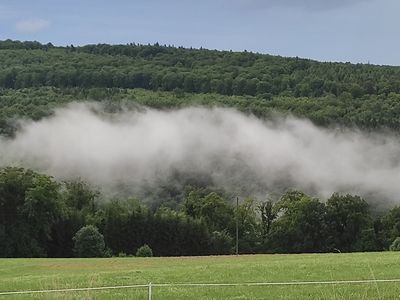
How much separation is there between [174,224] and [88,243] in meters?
18.6

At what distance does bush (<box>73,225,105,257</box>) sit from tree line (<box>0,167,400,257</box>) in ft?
5.28

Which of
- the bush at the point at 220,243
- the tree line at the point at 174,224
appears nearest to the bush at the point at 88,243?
the tree line at the point at 174,224

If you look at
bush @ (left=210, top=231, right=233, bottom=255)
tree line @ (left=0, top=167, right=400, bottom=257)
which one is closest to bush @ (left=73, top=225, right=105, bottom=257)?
tree line @ (left=0, top=167, right=400, bottom=257)

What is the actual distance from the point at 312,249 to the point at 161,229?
22146mm

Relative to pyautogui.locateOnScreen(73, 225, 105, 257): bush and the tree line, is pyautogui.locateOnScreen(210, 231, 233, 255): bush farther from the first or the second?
pyautogui.locateOnScreen(73, 225, 105, 257): bush

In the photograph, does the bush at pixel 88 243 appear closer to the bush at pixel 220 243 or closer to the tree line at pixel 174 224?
the tree line at pixel 174 224

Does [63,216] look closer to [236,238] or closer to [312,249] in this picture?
[236,238]

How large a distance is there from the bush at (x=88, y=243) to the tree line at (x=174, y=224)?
5.28ft

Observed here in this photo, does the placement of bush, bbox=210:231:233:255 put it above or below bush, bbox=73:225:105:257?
below

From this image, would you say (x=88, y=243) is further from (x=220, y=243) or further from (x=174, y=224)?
(x=220, y=243)

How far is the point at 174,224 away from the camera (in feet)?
327

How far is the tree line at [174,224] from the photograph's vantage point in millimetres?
87688

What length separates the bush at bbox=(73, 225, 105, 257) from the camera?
83.2 m

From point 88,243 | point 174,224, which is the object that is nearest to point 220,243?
point 174,224
